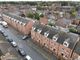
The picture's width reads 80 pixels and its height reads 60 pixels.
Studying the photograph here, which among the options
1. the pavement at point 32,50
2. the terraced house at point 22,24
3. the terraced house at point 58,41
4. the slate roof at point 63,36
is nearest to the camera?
the terraced house at point 58,41

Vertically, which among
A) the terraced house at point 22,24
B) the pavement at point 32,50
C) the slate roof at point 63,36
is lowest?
the pavement at point 32,50

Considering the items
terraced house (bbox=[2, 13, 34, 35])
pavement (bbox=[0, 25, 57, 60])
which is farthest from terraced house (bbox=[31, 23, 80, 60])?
terraced house (bbox=[2, 13, 34, 35])

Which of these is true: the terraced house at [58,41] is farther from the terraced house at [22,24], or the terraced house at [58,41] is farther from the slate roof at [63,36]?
the terraced house at [22,24]

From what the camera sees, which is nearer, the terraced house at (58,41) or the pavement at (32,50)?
the terraced house at (58,41)

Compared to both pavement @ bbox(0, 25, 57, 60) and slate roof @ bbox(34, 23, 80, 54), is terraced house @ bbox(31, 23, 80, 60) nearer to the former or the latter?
slate roof @ bbox(34, 23, 80, 54)

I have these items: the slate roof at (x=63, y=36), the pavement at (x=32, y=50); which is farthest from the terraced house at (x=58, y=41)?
the pavement at (x=32, y=50)

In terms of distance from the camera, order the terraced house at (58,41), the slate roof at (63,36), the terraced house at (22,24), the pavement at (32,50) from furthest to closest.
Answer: the terraced house at (22,24) < the pavement at (32,50) < the slate roof at (63,36) < the terraced house at (58,41)

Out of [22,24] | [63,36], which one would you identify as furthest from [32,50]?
[22,24]

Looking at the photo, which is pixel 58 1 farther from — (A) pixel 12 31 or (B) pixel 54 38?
(B) pixel 54 38
